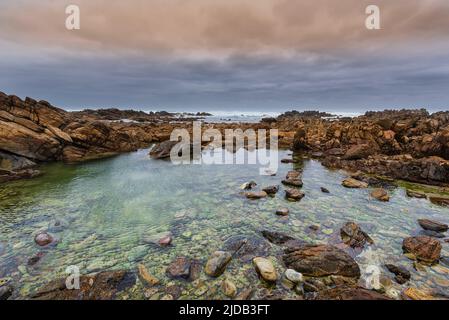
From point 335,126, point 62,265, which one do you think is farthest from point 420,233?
point 335,126

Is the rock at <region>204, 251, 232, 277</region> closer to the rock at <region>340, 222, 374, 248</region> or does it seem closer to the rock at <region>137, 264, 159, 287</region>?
the rock at <region>137, 264, 159, 287</region>

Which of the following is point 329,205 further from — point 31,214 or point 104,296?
point 31,214

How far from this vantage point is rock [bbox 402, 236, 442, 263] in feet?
22.6

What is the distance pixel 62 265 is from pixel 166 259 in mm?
3088

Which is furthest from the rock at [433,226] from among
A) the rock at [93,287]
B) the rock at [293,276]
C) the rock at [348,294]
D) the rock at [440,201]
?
the rock at [93,287]

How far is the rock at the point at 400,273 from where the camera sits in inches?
234

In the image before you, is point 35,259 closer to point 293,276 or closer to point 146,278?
point 146,278

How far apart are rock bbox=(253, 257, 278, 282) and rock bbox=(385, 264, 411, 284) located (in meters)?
3.31

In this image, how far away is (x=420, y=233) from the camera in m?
8.56

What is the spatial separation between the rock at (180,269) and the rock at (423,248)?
7.19 m

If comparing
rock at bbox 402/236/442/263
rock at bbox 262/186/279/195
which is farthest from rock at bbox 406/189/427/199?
rock at bbox 262/186/279/195

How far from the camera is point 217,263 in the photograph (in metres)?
6.59

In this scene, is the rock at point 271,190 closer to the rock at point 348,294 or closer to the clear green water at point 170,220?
the clear green water at point 170,220
